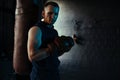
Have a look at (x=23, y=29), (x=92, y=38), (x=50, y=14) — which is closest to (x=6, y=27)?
(x=23, y=29)

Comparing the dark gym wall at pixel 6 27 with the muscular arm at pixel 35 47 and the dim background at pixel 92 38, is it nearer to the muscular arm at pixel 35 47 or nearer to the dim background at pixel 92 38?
the dim background at pixel 92 38

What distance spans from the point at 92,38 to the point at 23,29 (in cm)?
71

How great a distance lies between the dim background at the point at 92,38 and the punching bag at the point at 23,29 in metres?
0.41

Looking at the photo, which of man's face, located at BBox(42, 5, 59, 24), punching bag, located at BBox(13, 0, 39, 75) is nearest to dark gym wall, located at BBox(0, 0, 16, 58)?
punching bag, located at BBox(13, 0, 39, 75)

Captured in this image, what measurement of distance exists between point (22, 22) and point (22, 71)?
0.51 metres

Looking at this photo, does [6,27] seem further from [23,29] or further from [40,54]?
[40,54]

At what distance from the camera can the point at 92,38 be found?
2.94m

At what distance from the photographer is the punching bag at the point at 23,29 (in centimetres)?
291

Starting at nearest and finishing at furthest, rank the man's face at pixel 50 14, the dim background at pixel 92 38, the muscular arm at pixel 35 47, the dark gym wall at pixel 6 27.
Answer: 1. the muscular arm at pixel 35 47
2. the man's face at pixel 50 14
3. the dim background at pixel 92 38
4. the dark gym wall at pixel 6 27

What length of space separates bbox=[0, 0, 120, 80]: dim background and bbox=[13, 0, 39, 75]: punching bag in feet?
1.33

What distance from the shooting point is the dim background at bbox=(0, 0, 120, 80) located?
276 centimetres

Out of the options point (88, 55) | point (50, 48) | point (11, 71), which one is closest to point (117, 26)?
point (88, 55)

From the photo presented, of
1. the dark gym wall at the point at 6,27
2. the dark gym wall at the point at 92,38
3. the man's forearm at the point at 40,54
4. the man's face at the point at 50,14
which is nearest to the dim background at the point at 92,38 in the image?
the dark gym wall at the point at 92,38

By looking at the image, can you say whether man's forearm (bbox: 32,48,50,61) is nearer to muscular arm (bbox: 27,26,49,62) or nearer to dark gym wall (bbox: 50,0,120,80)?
muscular arm (bbox: 27,26,49,62)
